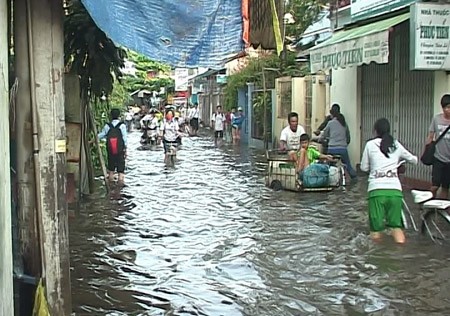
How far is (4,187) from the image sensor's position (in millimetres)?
4848

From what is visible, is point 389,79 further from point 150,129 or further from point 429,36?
point 150,129

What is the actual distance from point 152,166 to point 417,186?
8954 millimetres

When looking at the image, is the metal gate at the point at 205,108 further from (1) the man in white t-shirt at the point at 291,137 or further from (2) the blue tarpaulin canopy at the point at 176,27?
(2) the blue tarpaulin canopy at the point at 176,27

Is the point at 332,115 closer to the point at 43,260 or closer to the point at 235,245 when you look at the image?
the point at 235,245

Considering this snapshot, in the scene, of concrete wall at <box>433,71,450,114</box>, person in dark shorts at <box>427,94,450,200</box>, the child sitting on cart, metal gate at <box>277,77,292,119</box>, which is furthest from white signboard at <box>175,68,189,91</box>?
person in dark shorts at <box>427,94,450,200</box>

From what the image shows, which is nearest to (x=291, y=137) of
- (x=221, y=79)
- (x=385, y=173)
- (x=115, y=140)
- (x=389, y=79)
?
(x=389, y=79)

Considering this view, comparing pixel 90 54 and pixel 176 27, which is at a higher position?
pixel 90 54

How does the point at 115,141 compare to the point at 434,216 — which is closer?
the point at 434,216

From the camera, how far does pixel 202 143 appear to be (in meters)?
33.0

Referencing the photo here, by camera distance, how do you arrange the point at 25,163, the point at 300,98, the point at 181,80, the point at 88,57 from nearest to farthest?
the point at 25,163 → the point at 88,57 → the point at 300,98 → the point at 181,80

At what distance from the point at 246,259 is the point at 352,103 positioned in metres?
10.1

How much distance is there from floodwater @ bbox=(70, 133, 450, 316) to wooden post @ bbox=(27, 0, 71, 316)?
1.31m

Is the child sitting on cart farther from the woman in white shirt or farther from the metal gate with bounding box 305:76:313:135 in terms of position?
Result: the metal gate with bounding box 305:76:313:135

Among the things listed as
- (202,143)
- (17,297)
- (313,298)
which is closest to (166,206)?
(313,298)
